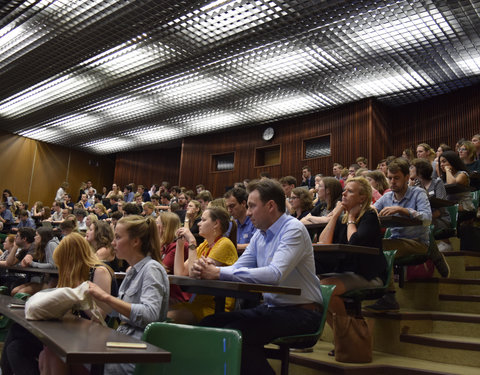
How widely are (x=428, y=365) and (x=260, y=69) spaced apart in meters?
6.76

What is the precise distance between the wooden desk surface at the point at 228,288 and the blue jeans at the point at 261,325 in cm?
16

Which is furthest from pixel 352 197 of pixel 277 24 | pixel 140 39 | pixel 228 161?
pixel 228 161

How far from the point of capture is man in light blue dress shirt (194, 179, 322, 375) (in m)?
1.97

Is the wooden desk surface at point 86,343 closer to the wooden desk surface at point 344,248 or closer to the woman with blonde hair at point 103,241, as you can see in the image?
the wooden desk surface at point 344,248

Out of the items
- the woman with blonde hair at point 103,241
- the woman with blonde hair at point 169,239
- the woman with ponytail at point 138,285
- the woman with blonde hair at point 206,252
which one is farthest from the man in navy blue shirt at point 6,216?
the woman with ponytail at point 138,285

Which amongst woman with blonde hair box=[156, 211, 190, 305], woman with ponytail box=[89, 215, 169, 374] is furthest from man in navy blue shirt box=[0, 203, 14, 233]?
woman with ponytail box=[89, 215, 169, 374]

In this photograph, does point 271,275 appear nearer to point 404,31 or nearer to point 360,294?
point 360,294

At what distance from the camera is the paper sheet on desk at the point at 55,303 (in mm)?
1682

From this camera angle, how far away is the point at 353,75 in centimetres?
848

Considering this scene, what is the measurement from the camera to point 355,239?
2727 mm

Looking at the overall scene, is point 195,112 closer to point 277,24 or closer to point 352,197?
point 277,24

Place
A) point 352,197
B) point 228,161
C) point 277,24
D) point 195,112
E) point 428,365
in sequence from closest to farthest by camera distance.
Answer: point 428,365 < point 352,197 < point 277,24 < point 195,112 < point 228,161

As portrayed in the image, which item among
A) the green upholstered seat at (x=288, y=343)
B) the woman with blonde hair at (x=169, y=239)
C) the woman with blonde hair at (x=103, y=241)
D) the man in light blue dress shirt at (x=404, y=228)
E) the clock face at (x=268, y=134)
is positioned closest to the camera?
the green upholstered seat at (x=288, y=343)

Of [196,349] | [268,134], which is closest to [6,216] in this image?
[268,134]
